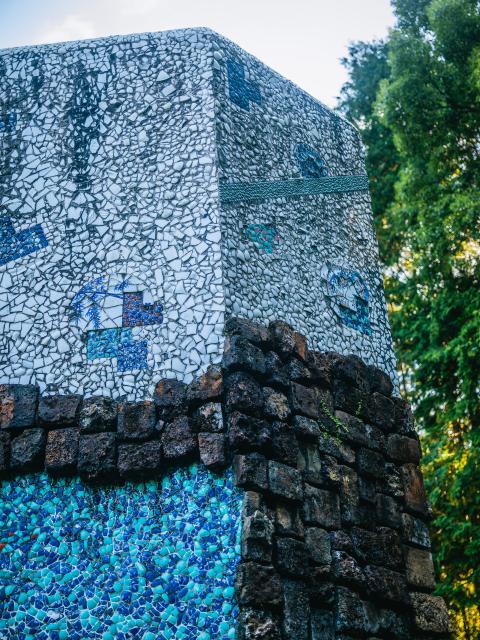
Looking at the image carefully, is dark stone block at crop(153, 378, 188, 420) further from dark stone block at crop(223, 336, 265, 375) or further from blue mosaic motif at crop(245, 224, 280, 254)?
blue mosaic motif at crop(245, 224, 280, 254)

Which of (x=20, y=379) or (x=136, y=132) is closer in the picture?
(x=20, y=379)

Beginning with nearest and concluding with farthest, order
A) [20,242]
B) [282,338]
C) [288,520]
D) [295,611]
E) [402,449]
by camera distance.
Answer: [295,611] → [288,520] → [282,338] → [20,242] → [402,449]

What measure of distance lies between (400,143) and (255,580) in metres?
8.37

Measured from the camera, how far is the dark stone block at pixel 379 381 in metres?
6.89

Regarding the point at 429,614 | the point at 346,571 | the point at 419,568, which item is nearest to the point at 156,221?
the point at 346,571

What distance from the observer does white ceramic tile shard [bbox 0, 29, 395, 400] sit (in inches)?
241

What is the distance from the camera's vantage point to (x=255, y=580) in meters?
5.07

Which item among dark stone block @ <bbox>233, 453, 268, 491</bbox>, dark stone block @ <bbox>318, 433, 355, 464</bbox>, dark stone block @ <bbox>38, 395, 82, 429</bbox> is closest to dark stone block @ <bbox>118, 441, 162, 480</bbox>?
dark stone block @ <bbox>38, 395, 82, 429</bbox>

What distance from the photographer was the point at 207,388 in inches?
225

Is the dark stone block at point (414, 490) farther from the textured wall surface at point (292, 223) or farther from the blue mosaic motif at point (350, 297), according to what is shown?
the blue mosaic motif at point (350, 297)

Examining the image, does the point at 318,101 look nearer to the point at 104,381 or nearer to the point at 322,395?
the point at 322,395

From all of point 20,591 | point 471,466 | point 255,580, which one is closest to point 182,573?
point 255,580

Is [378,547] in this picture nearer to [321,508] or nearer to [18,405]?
[321,508]

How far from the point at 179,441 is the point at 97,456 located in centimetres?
59
